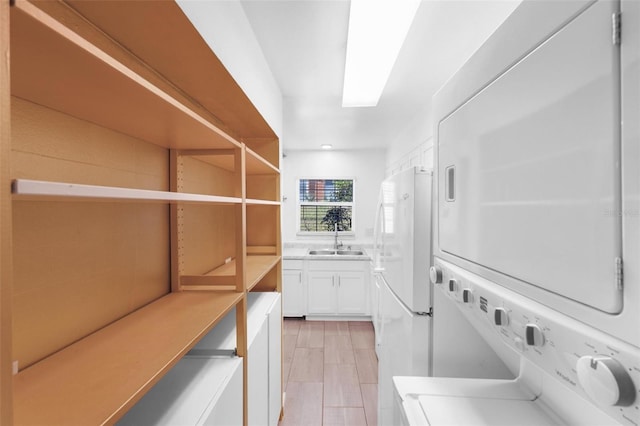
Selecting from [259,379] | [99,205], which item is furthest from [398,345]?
[99,205]

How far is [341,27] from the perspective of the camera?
4.38ft

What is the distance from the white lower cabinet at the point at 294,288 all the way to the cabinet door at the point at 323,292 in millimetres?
118

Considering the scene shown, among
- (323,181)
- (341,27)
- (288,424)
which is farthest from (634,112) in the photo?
(323,181)

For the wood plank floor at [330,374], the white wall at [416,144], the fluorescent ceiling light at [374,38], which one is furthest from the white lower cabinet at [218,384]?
the white wall at [416,144]

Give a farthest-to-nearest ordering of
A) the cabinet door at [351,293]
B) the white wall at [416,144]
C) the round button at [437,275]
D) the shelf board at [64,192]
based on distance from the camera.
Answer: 1. the cabinet door at [351,293]
2. the white wall at [416,144]
3. the round button at [437,275]
4. the shelf board at [64,192]

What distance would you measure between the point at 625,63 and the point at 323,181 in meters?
4.01

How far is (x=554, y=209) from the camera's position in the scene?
1.62 ft

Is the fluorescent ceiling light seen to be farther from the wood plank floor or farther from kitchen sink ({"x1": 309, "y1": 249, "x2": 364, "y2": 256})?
kitchen sink ({"x1": 309, "y1": 249, "x2": 364, "y2": 256})

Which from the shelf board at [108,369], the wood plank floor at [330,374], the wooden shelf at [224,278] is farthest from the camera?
the wood plank floor at [330,374]

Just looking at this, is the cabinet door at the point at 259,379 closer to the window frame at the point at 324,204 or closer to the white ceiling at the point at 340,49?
the white ceiling at the point at 340,49

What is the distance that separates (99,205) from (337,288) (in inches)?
Result: 120

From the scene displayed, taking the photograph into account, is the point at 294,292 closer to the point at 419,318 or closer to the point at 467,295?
the point at 419,318

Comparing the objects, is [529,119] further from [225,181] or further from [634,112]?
[225,181]

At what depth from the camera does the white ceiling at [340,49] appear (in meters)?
1.20
